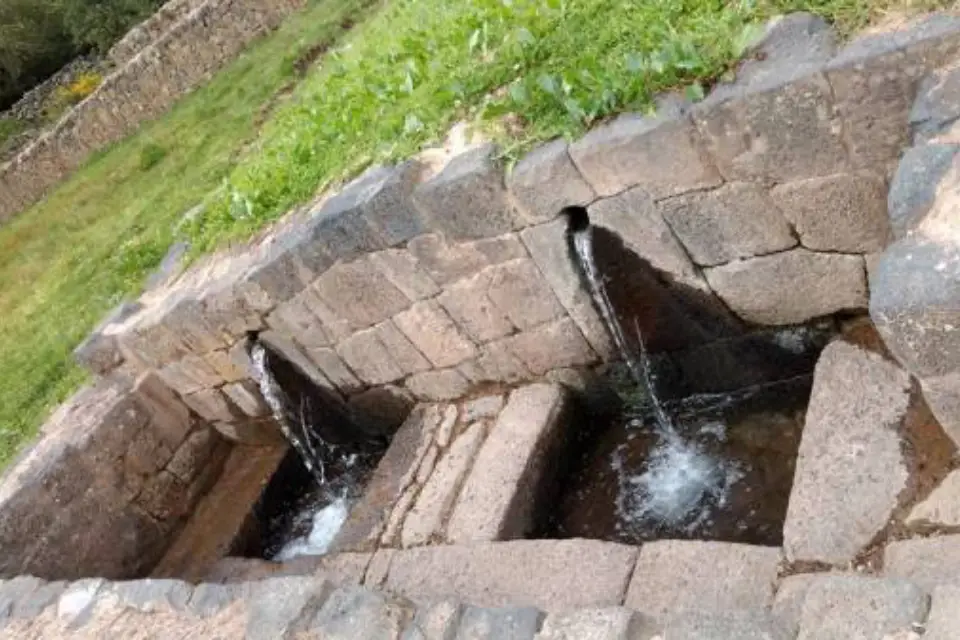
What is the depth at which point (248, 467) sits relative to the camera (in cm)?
662

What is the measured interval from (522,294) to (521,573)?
1356mm

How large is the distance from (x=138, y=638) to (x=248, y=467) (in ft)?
9.09

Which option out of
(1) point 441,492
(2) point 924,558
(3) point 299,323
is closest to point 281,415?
(3) point 299,323

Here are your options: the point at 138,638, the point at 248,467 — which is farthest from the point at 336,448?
the point at 138,638

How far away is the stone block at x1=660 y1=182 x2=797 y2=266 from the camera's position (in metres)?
3.93

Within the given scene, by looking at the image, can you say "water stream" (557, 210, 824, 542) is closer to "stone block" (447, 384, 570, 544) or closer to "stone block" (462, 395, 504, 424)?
"stone block" (447, 384, 570, 544)

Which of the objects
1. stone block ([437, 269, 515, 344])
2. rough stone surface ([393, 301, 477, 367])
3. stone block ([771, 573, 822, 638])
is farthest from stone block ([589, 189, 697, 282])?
stone block ([771, 573, 822, 638])

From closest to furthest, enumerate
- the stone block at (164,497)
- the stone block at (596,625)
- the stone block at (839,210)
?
the stone block at (596,625) < the stone block at (839,210) < the stone block at (164,497)

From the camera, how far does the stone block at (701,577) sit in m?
3.45

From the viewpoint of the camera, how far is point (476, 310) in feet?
16.3

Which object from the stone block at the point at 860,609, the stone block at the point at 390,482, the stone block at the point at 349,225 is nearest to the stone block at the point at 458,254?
the stone block at the point at 349,225

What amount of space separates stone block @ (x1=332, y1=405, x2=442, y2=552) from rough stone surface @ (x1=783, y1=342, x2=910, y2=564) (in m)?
2.21

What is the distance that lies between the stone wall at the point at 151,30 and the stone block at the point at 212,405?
37.4 ft

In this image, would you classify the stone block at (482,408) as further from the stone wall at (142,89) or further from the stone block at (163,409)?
the stone wall at (142,89)
